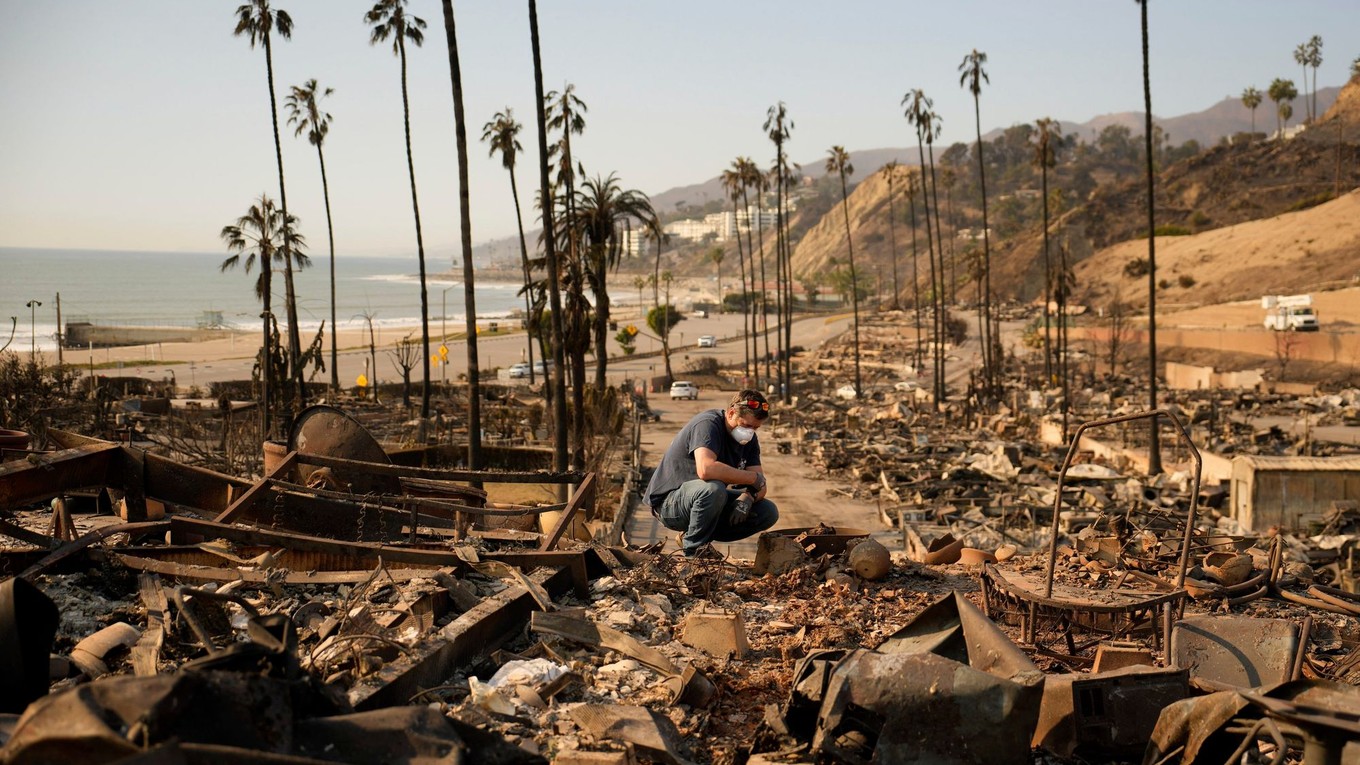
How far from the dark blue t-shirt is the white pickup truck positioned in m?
55.9

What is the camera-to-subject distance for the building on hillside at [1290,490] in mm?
21297

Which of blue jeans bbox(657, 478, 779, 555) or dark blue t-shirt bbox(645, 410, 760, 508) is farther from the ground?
dark blue t-shirt bbox(645, 410, 760, 508)

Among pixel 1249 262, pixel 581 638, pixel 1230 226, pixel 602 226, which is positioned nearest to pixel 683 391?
pixel 602 226

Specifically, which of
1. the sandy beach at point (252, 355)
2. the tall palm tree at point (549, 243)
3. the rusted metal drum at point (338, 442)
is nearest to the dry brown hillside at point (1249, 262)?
the sandy beach at point (252, 355)

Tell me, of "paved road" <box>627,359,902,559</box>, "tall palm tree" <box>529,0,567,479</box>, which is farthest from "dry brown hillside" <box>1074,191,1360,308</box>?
"tall palm tree" <box>529,0,567,479</box>

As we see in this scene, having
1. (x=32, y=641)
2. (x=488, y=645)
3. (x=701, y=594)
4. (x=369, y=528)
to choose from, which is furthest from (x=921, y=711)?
(x=369, y=528)

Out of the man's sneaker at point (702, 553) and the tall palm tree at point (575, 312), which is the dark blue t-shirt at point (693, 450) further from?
the tall palm tree at point (575, 312)

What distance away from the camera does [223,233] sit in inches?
1539

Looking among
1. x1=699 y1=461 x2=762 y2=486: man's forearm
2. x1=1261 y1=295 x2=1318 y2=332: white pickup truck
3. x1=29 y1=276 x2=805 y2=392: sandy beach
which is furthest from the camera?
x1=29 y1=276 x2=805 y2=392: sandy beach

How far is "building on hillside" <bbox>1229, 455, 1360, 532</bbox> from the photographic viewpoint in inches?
838

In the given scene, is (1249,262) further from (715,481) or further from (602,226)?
(715,481)

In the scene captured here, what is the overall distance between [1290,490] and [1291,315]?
44.2m

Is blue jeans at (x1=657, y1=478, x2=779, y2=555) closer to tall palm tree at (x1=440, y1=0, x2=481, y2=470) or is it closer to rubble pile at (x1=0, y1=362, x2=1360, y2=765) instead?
rubble pile at (x1=0, y1=362, x2=1360, y2=765)

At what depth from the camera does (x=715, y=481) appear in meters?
Answer: 7.52
